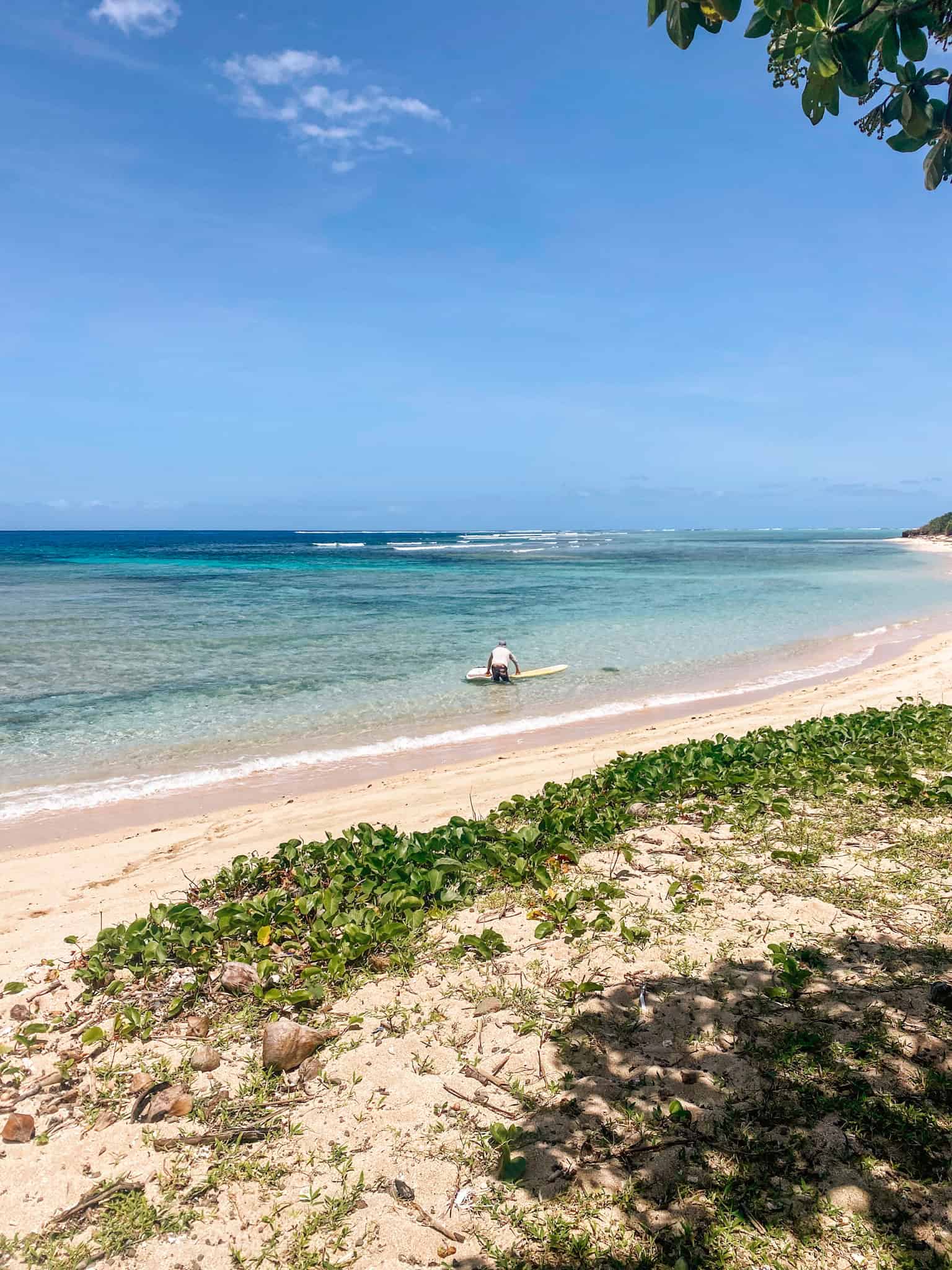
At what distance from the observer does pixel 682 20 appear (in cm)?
234

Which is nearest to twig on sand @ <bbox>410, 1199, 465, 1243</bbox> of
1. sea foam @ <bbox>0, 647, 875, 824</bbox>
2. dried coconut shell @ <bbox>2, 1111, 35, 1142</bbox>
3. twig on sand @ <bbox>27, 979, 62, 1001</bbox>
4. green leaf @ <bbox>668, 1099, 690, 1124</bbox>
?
green leaf @ <bbox>668, 1099, 690, 1124</bbox>

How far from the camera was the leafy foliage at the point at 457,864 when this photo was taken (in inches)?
168

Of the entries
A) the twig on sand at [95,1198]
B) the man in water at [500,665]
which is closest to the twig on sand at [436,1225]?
the twig on sand at [95,1198]

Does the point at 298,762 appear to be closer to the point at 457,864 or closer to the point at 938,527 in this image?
the point at 457,864

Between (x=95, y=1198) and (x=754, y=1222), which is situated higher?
(x=754, y=1222)

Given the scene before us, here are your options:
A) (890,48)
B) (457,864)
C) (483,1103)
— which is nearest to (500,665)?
(457,864)

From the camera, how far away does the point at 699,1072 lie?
10.5ft

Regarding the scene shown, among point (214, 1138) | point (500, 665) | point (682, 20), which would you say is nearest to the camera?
point (682, 20)

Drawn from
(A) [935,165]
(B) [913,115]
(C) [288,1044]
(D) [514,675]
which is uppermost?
(B) [913,115]

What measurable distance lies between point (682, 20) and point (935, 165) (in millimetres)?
1263

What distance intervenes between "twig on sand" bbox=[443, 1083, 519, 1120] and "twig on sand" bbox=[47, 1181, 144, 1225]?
1304mm

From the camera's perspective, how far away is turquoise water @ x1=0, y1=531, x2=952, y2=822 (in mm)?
11367

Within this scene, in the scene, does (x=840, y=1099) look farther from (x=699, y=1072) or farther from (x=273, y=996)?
(x=273, y=996)

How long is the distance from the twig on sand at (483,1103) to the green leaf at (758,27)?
430cm
